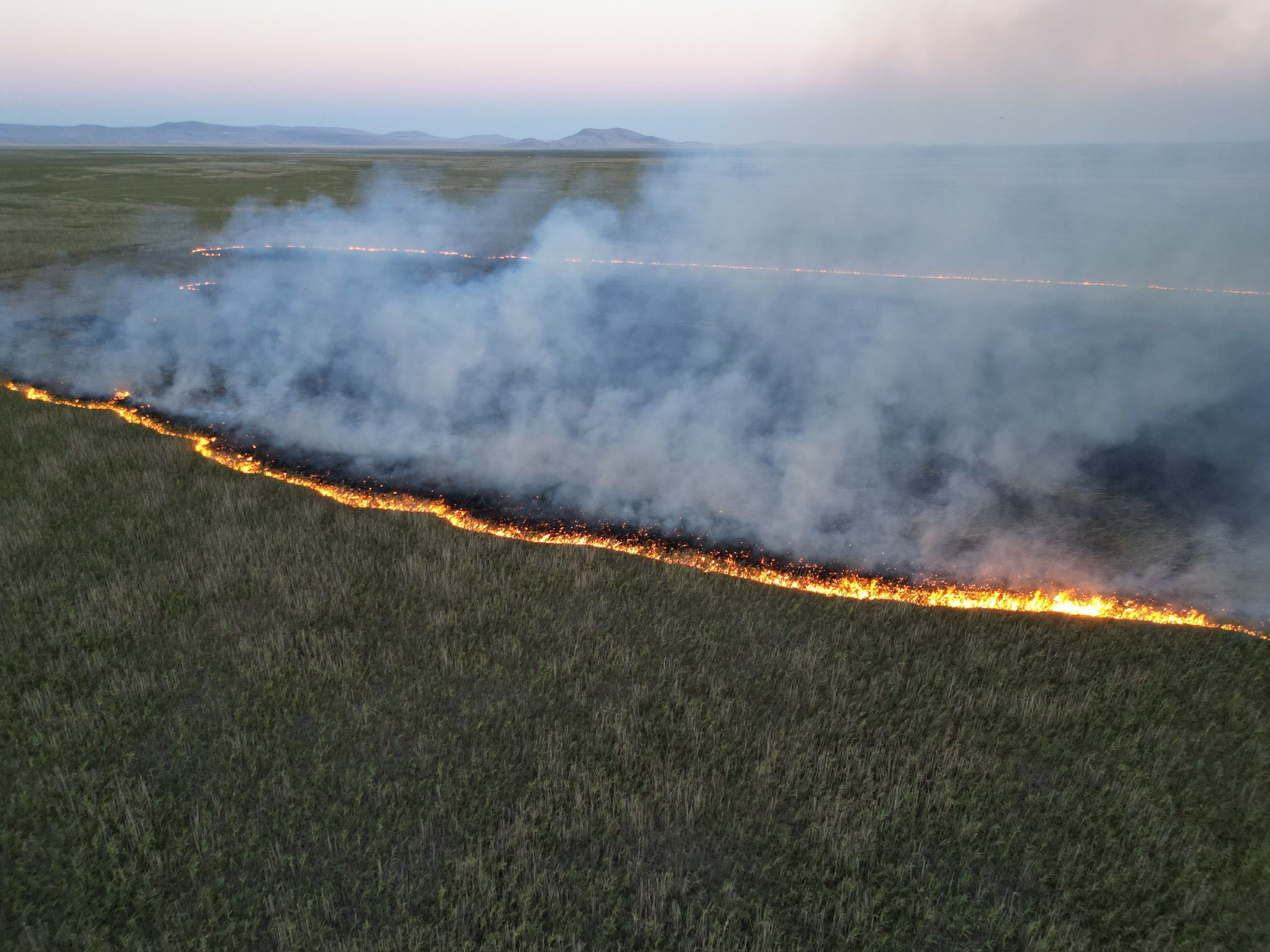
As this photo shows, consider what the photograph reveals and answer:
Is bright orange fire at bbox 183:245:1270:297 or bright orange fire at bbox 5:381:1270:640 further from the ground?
bright orange fire at bbox 183:245:1270:297

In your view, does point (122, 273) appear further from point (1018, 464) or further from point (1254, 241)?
point (1254, 241)

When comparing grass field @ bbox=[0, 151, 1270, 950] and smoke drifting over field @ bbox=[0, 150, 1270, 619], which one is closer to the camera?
grass field @ bbox=[0, 151, 1270, 950]

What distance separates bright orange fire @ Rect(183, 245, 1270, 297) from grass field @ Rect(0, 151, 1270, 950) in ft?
70.7

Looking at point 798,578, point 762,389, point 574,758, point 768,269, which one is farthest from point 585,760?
point 768,269

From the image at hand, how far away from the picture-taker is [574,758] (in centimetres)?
523

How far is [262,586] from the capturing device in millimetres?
7219

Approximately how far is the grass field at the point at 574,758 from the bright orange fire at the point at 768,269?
70.7 ft

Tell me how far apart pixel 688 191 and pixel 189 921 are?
50938mm

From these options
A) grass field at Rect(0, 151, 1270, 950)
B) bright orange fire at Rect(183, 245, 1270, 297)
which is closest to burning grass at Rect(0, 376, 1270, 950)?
grass field at Rect(0, 151, 1270, 950)

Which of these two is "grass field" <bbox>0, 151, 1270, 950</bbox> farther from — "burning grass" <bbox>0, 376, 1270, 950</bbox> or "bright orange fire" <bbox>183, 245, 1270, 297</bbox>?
"bright orange fire" <bbox>183, 245, 1270, 297</bbox>

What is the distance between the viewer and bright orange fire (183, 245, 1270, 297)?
1012 inches

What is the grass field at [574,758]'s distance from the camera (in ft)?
13.6

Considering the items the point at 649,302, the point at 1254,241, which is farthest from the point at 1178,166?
the point at 649,302

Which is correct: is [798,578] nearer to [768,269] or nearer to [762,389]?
[762,389]
